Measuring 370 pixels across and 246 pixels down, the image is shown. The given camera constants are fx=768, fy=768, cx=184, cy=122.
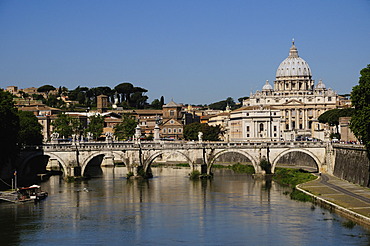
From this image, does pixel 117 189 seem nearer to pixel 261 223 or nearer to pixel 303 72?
pixel 261 223

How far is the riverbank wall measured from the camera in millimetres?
60969

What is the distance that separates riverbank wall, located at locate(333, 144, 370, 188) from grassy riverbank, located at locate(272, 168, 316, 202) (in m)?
2.90

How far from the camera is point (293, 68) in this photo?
599 ft

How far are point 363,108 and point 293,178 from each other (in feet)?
57.7

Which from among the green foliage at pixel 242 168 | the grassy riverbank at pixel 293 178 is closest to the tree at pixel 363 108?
the grassy riverbank at pixel 293 178

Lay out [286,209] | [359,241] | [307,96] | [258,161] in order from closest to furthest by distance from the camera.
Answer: [359,241]
[286,209]
[258,161]
[307,96]

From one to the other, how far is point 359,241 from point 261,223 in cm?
863

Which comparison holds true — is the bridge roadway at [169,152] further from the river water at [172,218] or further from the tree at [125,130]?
the tree at [125,130]

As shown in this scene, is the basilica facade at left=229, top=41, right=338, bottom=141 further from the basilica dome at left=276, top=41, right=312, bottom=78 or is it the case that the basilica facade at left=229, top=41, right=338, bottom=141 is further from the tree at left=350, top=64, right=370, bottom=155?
the tree at left=350, top=64, right=370, bottom=155

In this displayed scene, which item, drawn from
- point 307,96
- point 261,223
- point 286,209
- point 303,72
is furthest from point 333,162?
point 303,72

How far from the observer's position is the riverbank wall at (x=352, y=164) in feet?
200

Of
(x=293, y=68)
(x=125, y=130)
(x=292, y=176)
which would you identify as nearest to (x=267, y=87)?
(x=293, y=68)

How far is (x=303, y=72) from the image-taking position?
182250 mm

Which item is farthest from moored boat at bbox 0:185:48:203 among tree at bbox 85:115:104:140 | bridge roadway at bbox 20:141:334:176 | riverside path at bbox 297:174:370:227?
tree at bbox 85:115:104:140
